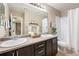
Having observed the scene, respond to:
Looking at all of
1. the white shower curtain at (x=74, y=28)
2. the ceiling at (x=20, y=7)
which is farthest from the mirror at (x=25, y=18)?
the white shower curtain at (x=74, y=28)

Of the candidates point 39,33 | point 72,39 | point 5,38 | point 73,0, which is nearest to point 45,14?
point 39,33

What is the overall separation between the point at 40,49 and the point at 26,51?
0.29 meters

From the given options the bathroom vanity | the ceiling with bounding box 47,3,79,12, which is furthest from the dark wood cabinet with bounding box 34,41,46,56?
the ceiling with bounding box 47,3,79,12

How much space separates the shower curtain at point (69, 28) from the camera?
5.60 ft

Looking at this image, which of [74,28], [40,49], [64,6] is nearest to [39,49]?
[40,49]

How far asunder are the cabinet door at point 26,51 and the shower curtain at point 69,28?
0.53 metres

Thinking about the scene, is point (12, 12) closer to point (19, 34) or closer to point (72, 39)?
point (19, 34)

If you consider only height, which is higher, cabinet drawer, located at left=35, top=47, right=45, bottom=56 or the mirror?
the mirror

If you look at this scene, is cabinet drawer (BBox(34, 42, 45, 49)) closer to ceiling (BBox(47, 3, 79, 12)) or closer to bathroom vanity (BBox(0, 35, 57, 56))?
bathroom vanity (BBox(0, 35, 57, 56))

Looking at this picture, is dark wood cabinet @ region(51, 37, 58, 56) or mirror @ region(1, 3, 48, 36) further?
dark wood cabinet @ region(51, 37, 58, 56)

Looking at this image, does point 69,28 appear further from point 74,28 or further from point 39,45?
point 39,45

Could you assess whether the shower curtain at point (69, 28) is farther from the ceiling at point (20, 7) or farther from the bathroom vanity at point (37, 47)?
the ceiling at point (20, 7)

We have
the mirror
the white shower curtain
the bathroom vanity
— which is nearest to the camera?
the bathroom vanity

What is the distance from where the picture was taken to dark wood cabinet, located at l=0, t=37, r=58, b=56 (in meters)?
1.42
